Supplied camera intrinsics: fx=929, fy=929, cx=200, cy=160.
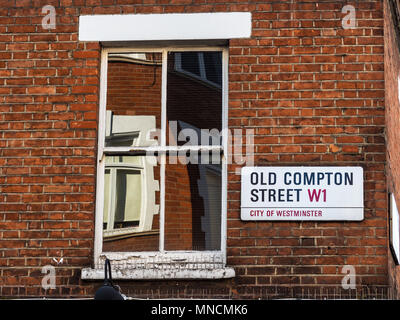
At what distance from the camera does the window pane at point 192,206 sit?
25.9ft

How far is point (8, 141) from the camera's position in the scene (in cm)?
809

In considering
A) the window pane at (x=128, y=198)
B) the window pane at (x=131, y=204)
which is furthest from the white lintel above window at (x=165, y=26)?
the window pane at (x=128, y=198)

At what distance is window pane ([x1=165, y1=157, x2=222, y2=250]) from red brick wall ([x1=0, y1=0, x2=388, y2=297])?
0.21m

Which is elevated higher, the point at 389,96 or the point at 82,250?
the point at 389,96

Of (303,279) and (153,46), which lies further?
(153,46)

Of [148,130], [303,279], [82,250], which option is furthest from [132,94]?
[303,279]

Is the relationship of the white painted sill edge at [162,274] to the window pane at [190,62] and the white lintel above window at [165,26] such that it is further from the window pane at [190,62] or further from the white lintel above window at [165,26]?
the white lintel above window at [165,26]

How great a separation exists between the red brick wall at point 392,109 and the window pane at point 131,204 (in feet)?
6.64

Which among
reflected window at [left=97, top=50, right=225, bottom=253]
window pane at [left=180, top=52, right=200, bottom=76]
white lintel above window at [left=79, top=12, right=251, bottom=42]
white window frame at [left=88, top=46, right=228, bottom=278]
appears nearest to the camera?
white window frame at [left=88, top=46, right=228, bottom=278]

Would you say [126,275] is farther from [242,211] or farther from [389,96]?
[389,96]

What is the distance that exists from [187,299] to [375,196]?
1.77 m

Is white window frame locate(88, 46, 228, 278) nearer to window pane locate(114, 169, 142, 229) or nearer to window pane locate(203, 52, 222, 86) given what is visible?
window pane locate(203, 52, 222, 86)

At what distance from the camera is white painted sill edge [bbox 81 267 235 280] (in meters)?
7.62

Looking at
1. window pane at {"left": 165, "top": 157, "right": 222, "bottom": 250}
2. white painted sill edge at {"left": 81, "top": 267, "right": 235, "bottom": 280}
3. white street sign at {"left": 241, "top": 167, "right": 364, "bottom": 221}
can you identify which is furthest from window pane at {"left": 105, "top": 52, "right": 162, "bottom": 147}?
white painted sill edge at {"left": 81, "top": 267, "right": 235, "bottom": 280}
